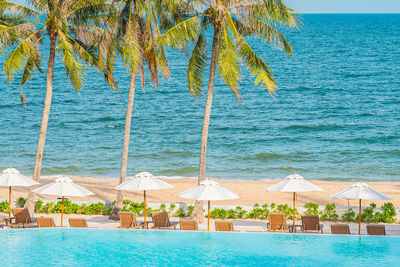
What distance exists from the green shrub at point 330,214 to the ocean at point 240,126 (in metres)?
11.6

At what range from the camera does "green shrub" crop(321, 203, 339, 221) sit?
19.0 metres

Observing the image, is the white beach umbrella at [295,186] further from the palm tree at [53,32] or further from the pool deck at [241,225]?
the palm tree at [53,32]

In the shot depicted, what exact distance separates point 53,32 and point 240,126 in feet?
100.0

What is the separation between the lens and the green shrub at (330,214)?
62.3 feet

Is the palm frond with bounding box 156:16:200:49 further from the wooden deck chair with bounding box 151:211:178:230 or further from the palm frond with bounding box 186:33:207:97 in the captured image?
the wooden deck chair with bounding box 151:211:178:230

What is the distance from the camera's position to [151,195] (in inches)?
934

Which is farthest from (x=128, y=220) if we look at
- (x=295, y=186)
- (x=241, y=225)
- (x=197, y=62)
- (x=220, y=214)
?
(x=197, y=62)

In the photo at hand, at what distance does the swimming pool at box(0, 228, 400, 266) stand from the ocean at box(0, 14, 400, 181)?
14600 millimetres

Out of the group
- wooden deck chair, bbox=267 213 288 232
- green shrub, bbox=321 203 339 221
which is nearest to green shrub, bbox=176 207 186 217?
wooden deck chair, bbox=267 213 288 232

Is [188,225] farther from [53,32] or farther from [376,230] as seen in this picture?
[53,32]

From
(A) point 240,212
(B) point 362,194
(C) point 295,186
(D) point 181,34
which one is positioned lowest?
(A) point 240,212

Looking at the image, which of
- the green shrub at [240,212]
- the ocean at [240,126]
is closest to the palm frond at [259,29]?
the green shrub at [240,212]

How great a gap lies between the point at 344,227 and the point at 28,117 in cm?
4364

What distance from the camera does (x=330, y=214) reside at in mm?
19062
